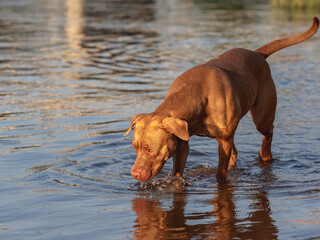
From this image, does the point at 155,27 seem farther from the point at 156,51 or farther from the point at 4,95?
the point at 4,95

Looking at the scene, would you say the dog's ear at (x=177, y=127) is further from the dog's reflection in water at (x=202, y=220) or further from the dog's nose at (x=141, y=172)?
the dog's reflection in water at (x=202, y=220)

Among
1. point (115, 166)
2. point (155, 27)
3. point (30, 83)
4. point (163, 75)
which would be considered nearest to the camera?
point (115, 166)

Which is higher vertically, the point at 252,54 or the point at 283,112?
the point at 252,54

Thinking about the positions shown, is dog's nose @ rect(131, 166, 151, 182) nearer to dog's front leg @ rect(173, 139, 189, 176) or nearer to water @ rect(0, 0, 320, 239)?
water @ rect(0, 0, 320, 239)

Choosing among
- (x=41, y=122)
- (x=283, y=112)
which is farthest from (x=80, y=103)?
(x=283, y=112)

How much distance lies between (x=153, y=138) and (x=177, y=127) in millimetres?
251

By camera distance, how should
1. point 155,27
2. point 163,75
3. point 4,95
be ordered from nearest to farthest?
point 4,95 < point 163,75 < point 155,27

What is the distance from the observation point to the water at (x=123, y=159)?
5.52 metres

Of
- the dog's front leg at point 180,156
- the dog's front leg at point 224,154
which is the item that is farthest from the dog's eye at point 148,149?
the dog's front leg at point 224,154

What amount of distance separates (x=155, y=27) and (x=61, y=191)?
20.7m

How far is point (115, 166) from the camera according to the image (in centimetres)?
775

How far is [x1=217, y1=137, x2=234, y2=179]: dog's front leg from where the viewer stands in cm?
692

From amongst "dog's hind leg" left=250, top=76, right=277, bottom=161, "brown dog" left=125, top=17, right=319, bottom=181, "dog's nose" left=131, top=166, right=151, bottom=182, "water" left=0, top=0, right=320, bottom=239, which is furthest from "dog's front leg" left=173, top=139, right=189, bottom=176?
"dog's hind leg" left=250, top=76, right=277, bottom=161

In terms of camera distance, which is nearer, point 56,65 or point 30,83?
point 30,83
